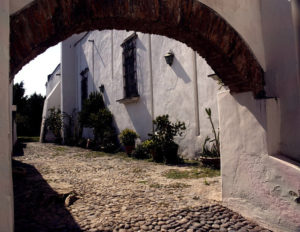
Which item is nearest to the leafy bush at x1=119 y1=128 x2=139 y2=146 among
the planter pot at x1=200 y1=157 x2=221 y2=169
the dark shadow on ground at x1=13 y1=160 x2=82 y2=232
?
the planter pot at x1=200 y1=157 x2=221 y2=169

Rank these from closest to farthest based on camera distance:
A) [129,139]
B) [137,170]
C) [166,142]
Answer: [137,170]
[166,142]
[129,139]

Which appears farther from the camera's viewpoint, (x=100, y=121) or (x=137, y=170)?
(x=100, y=121)

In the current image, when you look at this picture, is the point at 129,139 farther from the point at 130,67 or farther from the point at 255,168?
the point at 255,168

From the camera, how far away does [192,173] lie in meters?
5.01

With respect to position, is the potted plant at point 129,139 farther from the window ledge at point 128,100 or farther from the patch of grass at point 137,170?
the patch of grass at point 137,170

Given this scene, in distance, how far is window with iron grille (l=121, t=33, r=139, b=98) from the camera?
8.91 meters

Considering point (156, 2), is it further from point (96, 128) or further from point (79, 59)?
point (79, 59)

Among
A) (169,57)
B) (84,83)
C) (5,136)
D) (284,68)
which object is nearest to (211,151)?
(169,57)

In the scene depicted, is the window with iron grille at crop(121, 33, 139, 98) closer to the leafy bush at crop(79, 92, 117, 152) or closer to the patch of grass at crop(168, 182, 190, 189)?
the leafy bush at crop(79, 92, 117, 152)

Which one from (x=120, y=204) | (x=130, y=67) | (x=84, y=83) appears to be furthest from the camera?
(x=84, y=83)

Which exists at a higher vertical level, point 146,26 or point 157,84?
point 157,84

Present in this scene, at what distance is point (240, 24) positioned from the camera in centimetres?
274

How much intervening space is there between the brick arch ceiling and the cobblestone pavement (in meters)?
1.54

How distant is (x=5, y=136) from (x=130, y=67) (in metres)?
7.90
